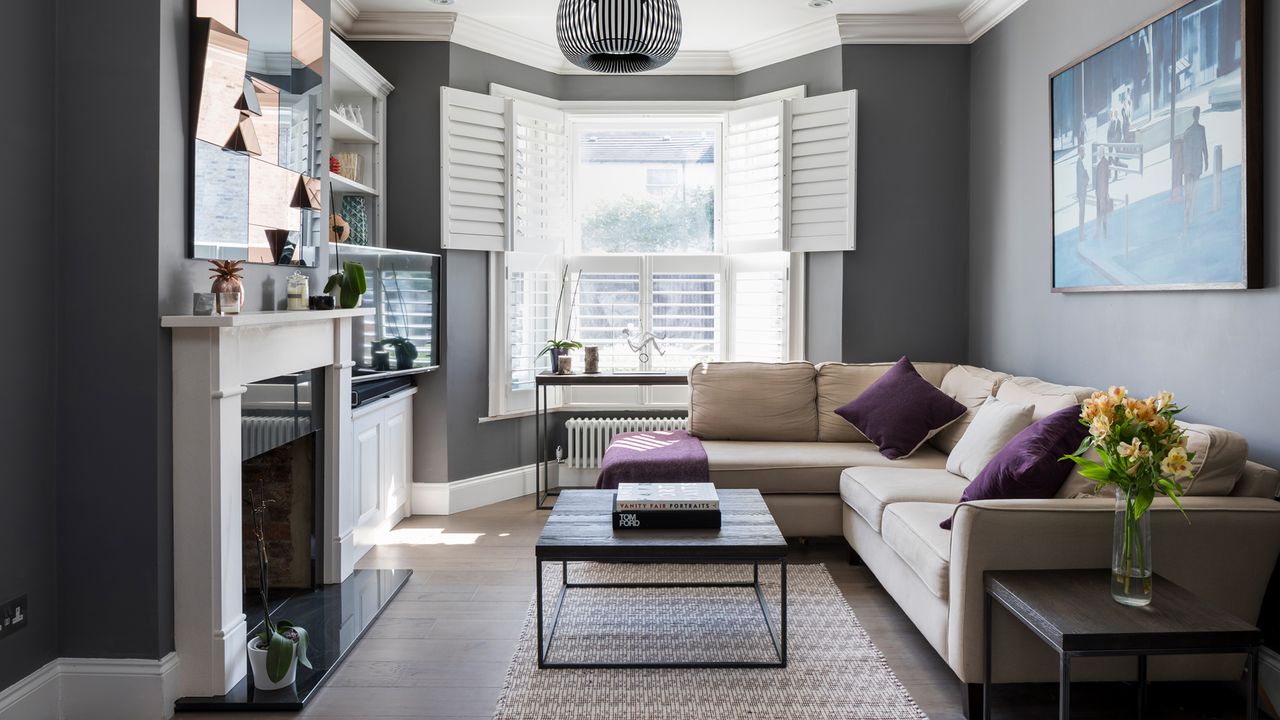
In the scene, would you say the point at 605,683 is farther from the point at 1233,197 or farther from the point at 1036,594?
the point at 1233,197

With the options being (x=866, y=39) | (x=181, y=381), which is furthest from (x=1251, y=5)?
(x=181, y=381)

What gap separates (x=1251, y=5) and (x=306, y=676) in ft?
11.9

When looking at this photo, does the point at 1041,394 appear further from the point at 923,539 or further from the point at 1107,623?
the point at 1107,623

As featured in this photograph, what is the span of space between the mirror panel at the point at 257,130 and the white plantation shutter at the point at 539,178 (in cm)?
169

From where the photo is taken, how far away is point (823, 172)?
5199 millimetres

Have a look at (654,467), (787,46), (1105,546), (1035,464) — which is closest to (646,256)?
(787,46)

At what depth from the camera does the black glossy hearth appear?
2609 mm

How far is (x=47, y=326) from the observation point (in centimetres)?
248

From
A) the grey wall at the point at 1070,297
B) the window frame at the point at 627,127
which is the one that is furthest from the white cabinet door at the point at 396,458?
the grey wall at the point at 1070,297

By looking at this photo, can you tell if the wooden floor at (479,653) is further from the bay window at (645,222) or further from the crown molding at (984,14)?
the crown molding at (984,14)

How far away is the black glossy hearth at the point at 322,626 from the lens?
2.61 metres

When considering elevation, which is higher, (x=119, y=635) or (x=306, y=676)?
(x=119, y=635)

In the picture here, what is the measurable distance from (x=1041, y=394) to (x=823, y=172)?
2093mm

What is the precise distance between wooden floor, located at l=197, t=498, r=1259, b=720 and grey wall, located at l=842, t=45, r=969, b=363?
1490 mm
